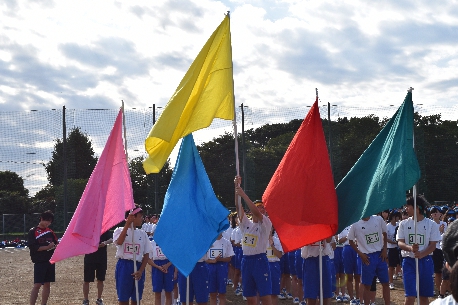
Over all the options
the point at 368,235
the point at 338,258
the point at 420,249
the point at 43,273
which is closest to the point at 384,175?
the point at 420,249

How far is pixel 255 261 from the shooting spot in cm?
1034

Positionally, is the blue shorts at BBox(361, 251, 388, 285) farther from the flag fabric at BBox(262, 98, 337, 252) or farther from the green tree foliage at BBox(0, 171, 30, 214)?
the green tree foliage at BBox(0, 171, 30, 214)

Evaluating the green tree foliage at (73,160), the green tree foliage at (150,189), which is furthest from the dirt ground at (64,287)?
the green tree foliage at (73,160)

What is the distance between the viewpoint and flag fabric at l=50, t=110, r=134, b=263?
9086 millimetres

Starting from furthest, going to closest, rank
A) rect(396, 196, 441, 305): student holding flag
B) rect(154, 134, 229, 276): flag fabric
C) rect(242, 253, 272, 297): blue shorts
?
1. rect(396, 196, 441, 305): student holding flag
2. rect(242, 253, 272, 297): blue shorts
3. rect(154, 134, 229, 276): flag fabric

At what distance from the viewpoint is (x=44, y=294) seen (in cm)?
1327

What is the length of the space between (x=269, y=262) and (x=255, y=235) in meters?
2.20

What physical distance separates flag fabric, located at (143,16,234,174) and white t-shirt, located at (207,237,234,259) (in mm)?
4313

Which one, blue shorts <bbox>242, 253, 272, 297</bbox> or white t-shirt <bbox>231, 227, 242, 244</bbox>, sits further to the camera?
white t-shirt <bbox>231, 227, 242, 244</bbox>

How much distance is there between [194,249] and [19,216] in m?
28.1

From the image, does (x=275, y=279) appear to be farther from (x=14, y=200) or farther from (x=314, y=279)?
(x=14, y=200)

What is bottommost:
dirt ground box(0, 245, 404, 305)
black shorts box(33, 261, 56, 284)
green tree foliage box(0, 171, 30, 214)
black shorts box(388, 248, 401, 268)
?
dirt ground box(0, 245, 404, 305)

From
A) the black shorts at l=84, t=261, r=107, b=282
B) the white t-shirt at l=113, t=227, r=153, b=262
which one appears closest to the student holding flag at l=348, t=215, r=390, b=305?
the white t-shirt at l=113, t=227, r=153, b=262

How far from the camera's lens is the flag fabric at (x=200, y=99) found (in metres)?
8.13
